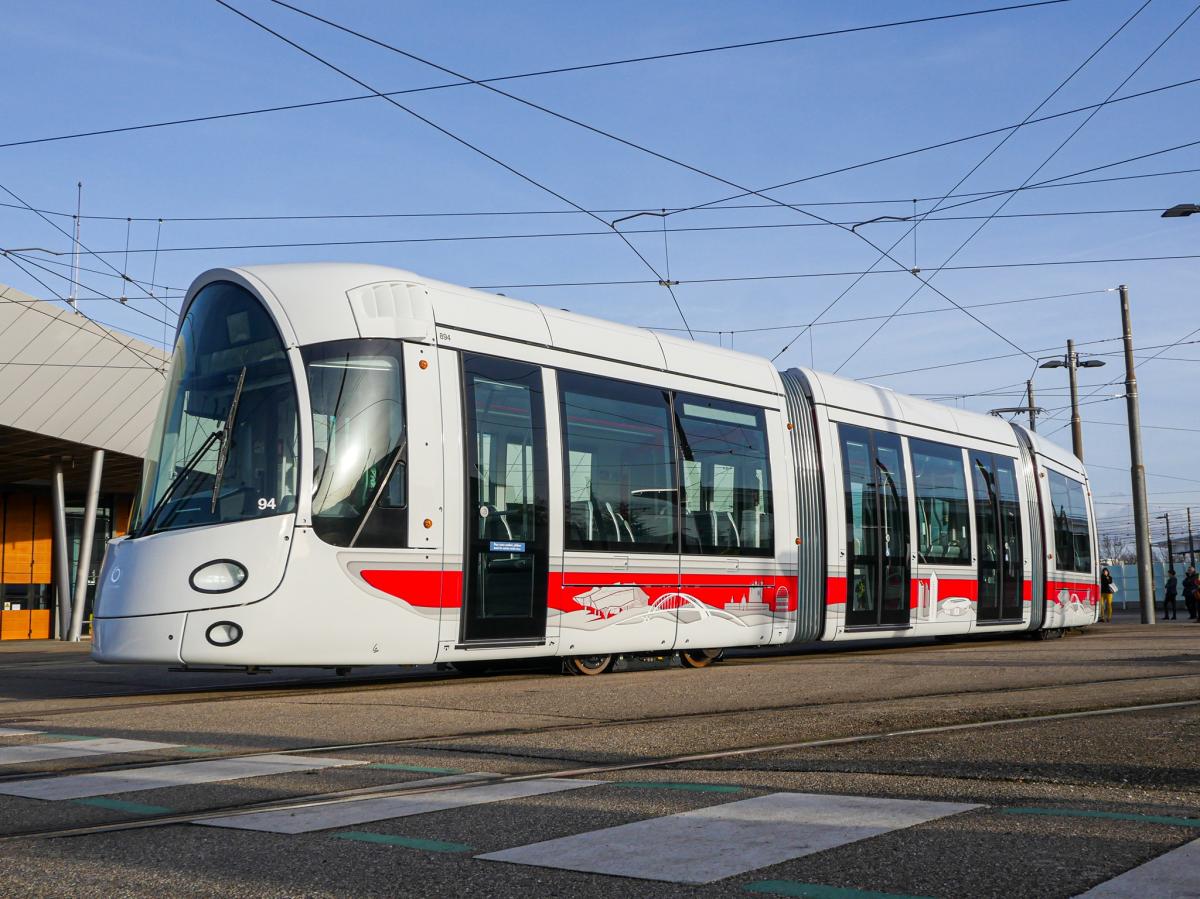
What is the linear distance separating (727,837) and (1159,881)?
1339 mm

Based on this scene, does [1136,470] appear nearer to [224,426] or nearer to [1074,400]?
[1074,400]

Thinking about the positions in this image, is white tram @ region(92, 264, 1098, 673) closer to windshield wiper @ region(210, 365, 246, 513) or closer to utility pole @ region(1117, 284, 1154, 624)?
windshield wiper @ region(210, 365, 246, 513)

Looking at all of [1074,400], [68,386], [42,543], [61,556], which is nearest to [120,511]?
[42,543]

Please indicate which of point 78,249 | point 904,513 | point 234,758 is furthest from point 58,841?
point 78,249

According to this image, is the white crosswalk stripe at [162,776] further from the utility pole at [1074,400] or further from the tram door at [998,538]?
the utility pole at [1074,400]

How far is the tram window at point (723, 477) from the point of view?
44.1 feet

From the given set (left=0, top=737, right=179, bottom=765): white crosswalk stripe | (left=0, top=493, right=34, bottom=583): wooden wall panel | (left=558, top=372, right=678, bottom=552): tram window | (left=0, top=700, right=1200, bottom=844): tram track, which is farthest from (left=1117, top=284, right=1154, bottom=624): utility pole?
(left=0, top=493, right=34, bottom=583): wooden wall panel

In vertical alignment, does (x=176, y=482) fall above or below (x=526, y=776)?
above

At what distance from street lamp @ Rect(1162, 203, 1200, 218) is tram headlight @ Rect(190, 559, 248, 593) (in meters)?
20.0

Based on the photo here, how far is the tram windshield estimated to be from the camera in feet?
33.9

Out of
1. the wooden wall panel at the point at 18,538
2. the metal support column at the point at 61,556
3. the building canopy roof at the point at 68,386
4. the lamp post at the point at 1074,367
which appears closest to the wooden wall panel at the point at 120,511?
the wooden wall panel at the point at 18,538

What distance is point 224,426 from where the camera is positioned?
10648mm

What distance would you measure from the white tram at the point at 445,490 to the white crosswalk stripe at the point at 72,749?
2.37m

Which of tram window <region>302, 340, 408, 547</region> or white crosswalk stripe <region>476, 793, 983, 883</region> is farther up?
tram window <region>302, 340, 408, 547</region>
